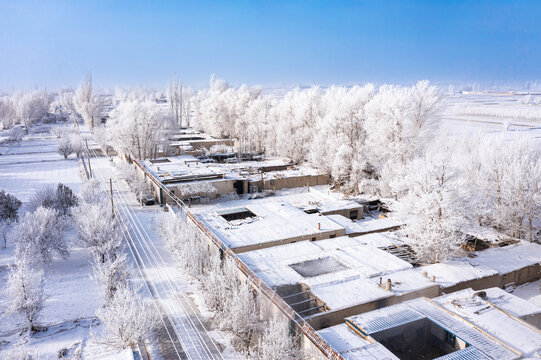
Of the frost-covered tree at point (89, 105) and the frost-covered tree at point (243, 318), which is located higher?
the frost-covered tree at point (89, 105)

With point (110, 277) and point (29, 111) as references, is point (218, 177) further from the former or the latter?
point (29, 111)

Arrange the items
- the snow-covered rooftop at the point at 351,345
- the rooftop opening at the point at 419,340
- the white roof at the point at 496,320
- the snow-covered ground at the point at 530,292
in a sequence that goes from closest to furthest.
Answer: the snow-covered rooftop at the point at 351,345 → the white roof at the point at 496,320 → the rooftop opening at the point at 419,340 → the snow-covered ground at the point at 530,292

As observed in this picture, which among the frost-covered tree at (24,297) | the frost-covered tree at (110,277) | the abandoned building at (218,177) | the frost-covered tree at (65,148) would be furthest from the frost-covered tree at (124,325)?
the frost-covered tree at (65,148)

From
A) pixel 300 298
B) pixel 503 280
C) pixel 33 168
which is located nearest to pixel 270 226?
pixel 300 298

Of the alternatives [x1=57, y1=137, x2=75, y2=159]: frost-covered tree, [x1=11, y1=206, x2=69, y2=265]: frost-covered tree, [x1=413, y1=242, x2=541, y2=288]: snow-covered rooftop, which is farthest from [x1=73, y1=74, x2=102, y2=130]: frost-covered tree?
[x1=413, y1=242, x2=541, y2=288]: snow-covered rooftop

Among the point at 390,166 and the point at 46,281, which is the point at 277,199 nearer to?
the point at 390,166

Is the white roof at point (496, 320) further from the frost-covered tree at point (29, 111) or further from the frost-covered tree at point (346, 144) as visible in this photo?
the frost-covered tree at point (29, 111)

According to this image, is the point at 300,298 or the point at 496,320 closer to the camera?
the point at 496,320
